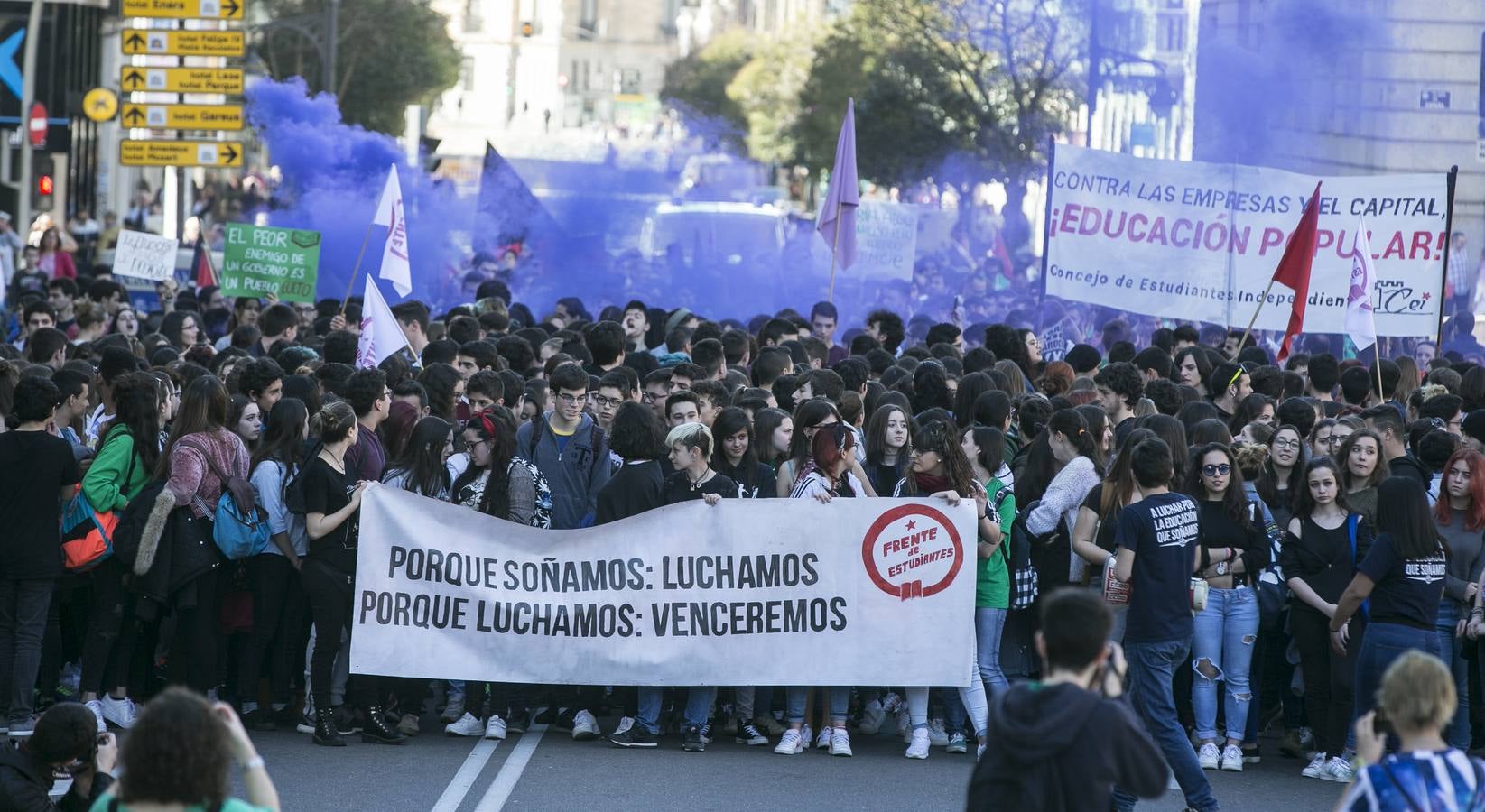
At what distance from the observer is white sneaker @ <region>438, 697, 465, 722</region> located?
9391 millimetres

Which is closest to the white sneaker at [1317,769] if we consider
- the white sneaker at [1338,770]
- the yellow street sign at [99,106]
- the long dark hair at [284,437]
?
the white sneaker at [1338,770]

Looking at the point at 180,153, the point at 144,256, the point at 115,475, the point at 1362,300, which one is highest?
the point at 180,153

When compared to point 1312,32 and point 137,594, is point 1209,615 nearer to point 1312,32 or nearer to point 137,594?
point 137,594

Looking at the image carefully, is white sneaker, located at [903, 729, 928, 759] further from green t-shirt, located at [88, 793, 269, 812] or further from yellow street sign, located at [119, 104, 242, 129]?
yellow street sign, located at [119, 104, 242, 129]

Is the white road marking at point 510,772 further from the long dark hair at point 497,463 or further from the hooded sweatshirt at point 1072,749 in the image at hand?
the hooded sweatshirt at point 1072,749

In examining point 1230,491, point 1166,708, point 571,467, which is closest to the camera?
point 1166,708

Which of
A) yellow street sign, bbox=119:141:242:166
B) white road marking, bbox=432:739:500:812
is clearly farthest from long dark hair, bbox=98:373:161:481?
yellow street sign, bbox=119:141:242:166

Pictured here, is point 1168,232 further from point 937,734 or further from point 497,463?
point 497,463

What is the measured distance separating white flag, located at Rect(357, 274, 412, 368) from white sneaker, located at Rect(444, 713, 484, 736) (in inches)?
124

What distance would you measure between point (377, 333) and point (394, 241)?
3007 mm

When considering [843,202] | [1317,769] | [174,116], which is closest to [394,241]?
[843,202]

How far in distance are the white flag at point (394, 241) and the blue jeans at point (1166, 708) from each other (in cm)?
783

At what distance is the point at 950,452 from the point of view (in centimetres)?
863

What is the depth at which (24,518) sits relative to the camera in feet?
27.9
